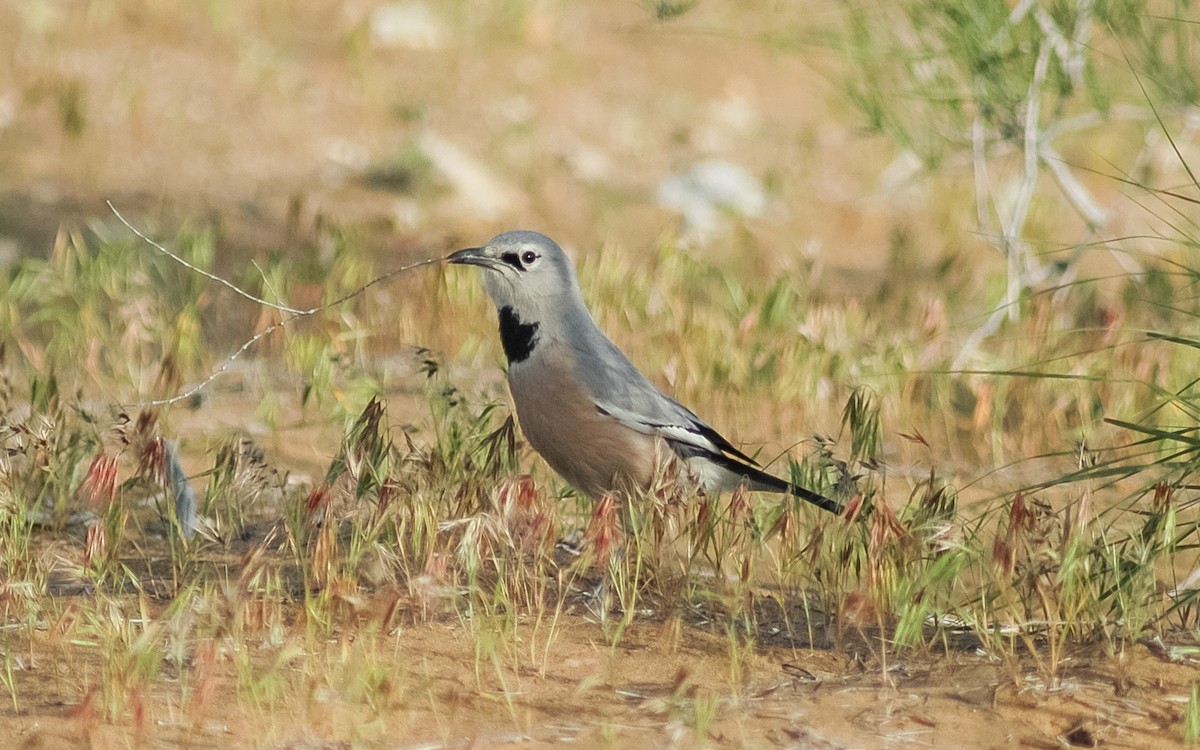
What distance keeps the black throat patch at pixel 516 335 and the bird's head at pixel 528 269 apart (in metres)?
0.03

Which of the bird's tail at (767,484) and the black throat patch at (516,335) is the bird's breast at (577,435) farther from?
the bird's tail at (767,484)

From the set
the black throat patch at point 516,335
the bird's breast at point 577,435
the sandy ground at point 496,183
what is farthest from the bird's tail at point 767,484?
the black throat patch at point 516,335

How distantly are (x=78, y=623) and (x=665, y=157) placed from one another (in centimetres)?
714

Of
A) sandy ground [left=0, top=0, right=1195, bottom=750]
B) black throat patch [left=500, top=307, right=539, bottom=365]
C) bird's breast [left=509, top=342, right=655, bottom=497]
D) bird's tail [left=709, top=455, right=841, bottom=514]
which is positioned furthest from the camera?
black throat patch [left=500, top=307, right=539, bottom=365]

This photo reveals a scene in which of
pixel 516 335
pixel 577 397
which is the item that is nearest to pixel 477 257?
pixel 516 335

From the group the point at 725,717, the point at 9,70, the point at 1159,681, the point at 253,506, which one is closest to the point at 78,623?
the point at 253,506

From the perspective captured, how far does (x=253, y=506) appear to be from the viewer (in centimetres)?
515

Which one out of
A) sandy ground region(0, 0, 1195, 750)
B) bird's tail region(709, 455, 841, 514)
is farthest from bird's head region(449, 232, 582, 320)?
sandy ground region(0, 0, 1195, 750)

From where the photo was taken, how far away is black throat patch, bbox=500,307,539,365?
16.1 feet

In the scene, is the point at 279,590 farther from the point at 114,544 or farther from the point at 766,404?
the point at 766,404

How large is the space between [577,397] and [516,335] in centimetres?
34

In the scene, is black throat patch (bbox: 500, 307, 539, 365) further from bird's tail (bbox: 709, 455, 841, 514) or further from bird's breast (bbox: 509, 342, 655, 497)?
bird's tail (bbox: 709, 455, 841, 514)

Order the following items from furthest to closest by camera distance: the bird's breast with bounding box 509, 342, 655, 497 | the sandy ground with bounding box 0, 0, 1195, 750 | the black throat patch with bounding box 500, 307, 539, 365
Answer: the black throat patch with bounding box 500, 307, 539, 365, the bird's breast with bounding box 509, 342, 655, 497, the sandy ground with bounding box 0, 0, 1195, 750

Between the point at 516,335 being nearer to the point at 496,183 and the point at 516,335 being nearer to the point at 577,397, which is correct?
the point at 577,397
